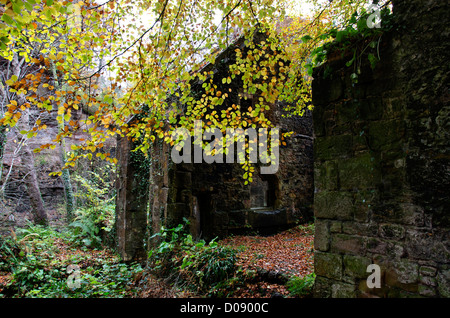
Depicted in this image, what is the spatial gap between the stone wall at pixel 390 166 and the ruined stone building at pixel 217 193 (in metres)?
3.99

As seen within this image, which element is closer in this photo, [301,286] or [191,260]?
[301,286]

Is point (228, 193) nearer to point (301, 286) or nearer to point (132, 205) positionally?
point (132, 205)

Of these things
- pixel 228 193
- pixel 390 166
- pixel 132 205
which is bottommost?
pixel 132 205

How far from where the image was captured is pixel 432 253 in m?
2.22

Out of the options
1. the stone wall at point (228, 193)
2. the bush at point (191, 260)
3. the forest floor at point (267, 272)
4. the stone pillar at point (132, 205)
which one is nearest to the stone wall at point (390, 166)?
the forest floor at point (267, 272)

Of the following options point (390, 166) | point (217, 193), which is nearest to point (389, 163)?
point (390, 166)

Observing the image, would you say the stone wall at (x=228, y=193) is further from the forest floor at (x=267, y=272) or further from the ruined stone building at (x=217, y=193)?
the forest floor at (x=267, y=272)

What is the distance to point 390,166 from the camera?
2.53 metres

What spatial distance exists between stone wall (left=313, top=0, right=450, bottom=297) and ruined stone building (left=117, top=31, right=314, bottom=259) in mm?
3994

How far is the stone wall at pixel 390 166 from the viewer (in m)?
2.26

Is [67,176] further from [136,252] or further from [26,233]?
[136,252]

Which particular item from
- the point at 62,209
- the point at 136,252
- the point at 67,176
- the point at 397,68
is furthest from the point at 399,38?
the point at 62,209

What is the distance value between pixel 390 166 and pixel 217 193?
18.3 feet

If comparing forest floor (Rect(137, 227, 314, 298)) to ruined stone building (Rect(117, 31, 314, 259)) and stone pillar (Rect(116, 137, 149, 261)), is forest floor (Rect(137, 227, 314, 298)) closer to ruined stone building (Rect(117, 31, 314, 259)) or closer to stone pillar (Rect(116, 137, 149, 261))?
ruined stone building (Rect(117, 31, 314, 259))
